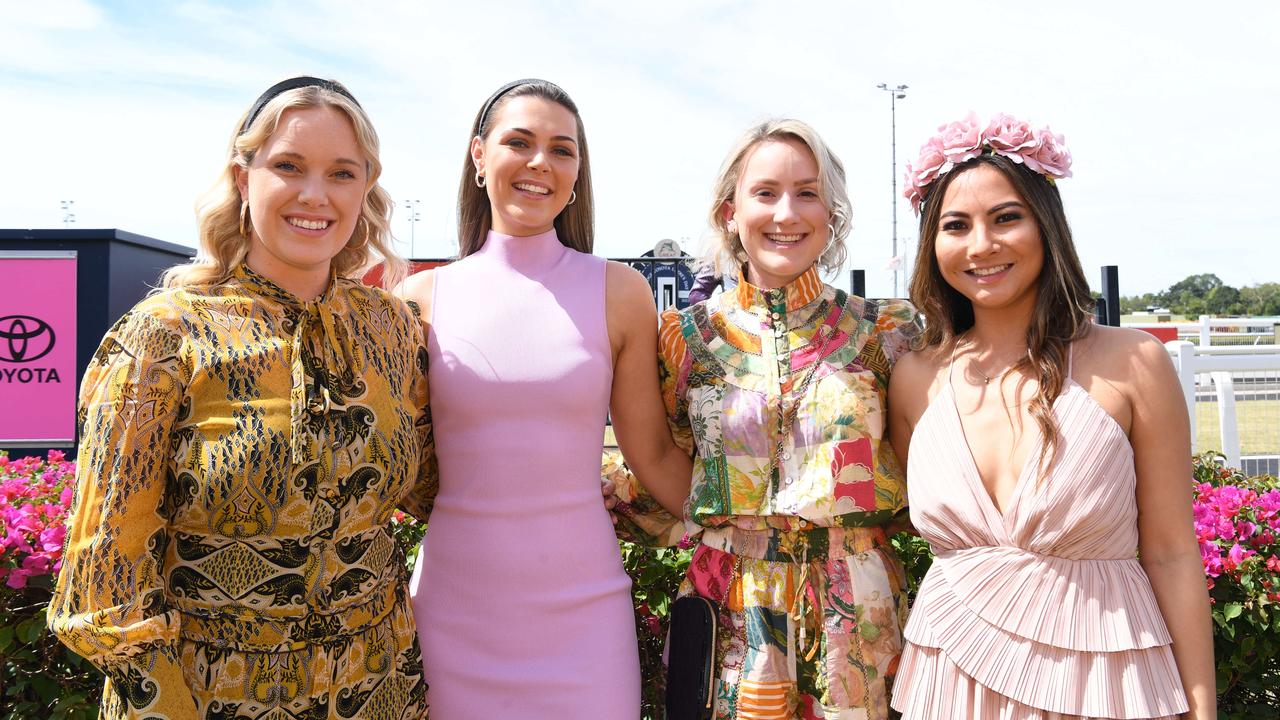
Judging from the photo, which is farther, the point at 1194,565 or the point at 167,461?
the point at 1194,565

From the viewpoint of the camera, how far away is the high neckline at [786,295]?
2.70 m

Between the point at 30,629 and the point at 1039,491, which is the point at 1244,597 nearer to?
the point at 1039,491

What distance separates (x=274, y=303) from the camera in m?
2.17

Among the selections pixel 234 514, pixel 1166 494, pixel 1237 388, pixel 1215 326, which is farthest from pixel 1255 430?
pixel 234 514

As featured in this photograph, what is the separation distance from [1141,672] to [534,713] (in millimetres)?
1514

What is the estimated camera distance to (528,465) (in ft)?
8.29

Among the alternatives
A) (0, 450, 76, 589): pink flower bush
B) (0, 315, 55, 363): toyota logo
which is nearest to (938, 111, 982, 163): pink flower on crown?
(0, 450, 76, 589): pink flower bush

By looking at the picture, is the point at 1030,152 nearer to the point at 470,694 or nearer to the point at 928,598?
the point at 928,598

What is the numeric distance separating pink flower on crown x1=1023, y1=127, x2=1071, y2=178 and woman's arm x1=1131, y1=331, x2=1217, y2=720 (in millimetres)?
511

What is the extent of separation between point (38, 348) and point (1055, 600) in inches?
265

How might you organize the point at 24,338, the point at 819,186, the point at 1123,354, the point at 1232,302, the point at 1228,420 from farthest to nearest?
the point at 1232,302 < the point at 1228,420 < the point at 24,338 < the point at 819,186 < the point at 1123,354

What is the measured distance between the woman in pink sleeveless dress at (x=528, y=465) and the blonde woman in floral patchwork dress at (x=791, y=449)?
0.27m

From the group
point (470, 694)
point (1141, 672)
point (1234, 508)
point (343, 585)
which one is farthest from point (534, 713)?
point (1234, 508)

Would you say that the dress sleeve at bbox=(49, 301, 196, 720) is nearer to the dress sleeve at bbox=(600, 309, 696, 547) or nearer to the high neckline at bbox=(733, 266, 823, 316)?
the dress sleeve at bbox=(600, 309, 696, 547)
